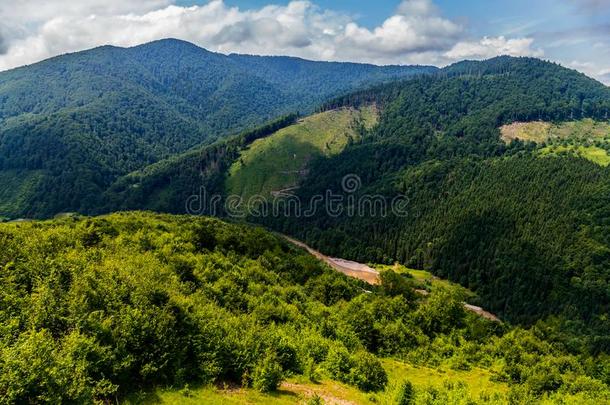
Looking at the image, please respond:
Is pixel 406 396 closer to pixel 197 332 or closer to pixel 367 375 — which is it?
pixel 367 375

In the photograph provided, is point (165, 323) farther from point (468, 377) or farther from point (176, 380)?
point (468, 377)

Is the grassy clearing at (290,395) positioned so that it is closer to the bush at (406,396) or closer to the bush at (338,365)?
the bush at (406,396)

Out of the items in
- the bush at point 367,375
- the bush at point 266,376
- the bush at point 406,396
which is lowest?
the bush at point 367,375

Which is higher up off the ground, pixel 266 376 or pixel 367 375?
pixel 266 376

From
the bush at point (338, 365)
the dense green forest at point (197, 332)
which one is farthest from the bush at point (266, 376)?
the bush at point (338, 365)

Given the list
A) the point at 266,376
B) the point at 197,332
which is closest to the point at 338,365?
the point at 266,376

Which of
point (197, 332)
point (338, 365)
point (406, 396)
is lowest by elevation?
point (338, 365)
